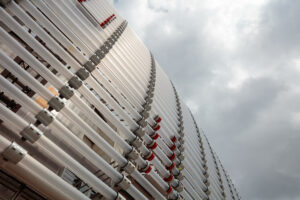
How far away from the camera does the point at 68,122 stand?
4.45m

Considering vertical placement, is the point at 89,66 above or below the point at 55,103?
above

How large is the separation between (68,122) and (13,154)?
225 centimetres

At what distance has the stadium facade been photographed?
2592mm

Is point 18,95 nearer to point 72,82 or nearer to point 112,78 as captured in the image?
point 72,82

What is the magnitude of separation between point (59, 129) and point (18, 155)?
0.73 meters

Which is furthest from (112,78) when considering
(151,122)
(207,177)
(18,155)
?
(207,177)

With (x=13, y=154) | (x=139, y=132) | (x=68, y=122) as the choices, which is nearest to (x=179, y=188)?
(x=139, y=132)

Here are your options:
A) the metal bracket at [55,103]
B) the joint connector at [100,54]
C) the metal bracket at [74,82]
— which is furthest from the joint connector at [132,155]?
the joint connector at [100,54]

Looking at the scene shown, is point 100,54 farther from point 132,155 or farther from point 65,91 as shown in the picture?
point 132,155

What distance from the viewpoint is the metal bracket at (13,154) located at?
2.21 meters

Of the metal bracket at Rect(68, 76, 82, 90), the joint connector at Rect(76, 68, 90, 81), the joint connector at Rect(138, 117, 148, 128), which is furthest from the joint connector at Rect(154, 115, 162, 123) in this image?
the metal bracket at Rect(68, 76, 82, 90)

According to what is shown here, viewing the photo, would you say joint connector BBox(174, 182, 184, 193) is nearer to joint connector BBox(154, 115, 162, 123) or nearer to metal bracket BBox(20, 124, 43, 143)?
joint connector BBox(154, 115, 162, 123)

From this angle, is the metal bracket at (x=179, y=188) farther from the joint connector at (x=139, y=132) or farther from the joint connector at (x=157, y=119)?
the joint connector at (x=157, y=119)

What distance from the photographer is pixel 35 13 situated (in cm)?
371
